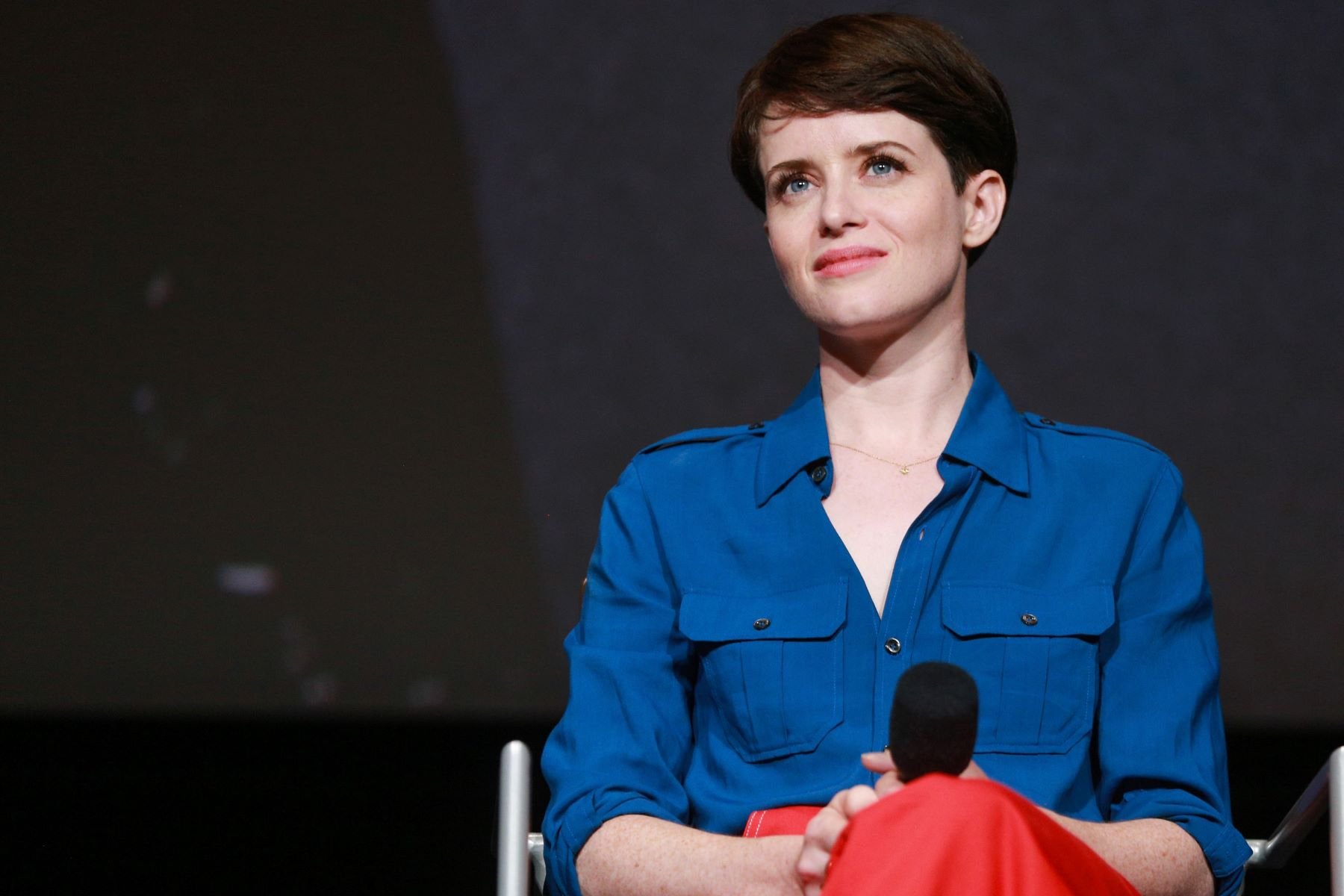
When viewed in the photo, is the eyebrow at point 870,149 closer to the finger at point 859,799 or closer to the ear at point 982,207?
the ear at point 982,207

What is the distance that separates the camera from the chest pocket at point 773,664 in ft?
4.48

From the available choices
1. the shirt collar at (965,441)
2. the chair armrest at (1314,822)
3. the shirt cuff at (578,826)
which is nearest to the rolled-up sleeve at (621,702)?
the shirt cuff at (578,826)

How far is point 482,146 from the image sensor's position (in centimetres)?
425

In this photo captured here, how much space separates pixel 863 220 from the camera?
4.69ft

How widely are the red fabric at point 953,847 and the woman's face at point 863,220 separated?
1.97ft

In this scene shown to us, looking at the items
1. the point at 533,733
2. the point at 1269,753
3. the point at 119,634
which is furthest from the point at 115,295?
the point at 1269,753

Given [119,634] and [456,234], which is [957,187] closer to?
[456,234]

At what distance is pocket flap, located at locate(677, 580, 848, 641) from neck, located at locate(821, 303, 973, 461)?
187 millimetres

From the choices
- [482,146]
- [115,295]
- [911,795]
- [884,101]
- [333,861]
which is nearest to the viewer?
[911,795]

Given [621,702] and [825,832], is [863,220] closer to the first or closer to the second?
[621,702]

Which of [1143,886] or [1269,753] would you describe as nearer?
[1143,886]

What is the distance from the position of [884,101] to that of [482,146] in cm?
295

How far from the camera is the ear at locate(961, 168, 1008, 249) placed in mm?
1536

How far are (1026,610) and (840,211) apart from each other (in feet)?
1.29
